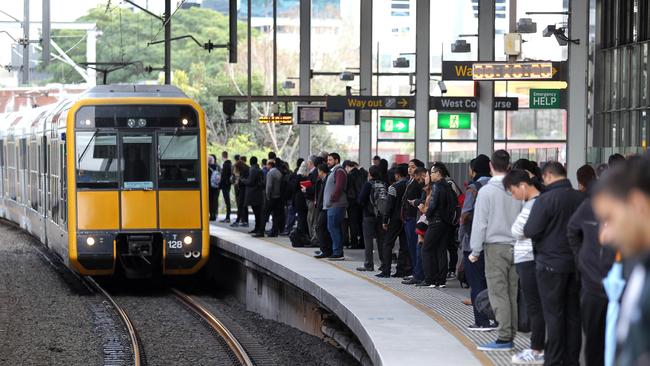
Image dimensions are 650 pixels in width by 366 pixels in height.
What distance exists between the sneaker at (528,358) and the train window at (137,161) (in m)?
10.2

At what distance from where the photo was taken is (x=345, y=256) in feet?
69.4

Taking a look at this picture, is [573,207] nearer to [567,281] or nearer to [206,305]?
[567,281]

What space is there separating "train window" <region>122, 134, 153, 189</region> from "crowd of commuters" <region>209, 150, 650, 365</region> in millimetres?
2662

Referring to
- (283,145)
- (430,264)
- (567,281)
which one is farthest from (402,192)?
(283,145)

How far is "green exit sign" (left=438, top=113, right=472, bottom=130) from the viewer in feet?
118

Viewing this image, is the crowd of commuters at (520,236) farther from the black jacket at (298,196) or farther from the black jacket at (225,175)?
the black jacket at (225,175)

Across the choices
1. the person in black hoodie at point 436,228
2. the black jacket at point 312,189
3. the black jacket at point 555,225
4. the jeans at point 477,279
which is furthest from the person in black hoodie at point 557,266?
the black jacket at point 312,189

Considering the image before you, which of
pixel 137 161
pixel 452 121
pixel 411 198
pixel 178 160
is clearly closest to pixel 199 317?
pixel 178 160

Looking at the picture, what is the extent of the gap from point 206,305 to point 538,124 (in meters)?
24.0

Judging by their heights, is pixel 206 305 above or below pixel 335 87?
below

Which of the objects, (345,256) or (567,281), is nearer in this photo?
(567,281)

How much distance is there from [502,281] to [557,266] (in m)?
1.61

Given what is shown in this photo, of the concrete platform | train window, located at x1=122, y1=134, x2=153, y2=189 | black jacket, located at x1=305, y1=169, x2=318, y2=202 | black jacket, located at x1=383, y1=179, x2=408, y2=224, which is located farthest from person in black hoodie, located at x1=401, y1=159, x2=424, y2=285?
black jacket, located at x1=305, y1=169, x2=318, y2=202

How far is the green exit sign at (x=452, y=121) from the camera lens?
118ft
